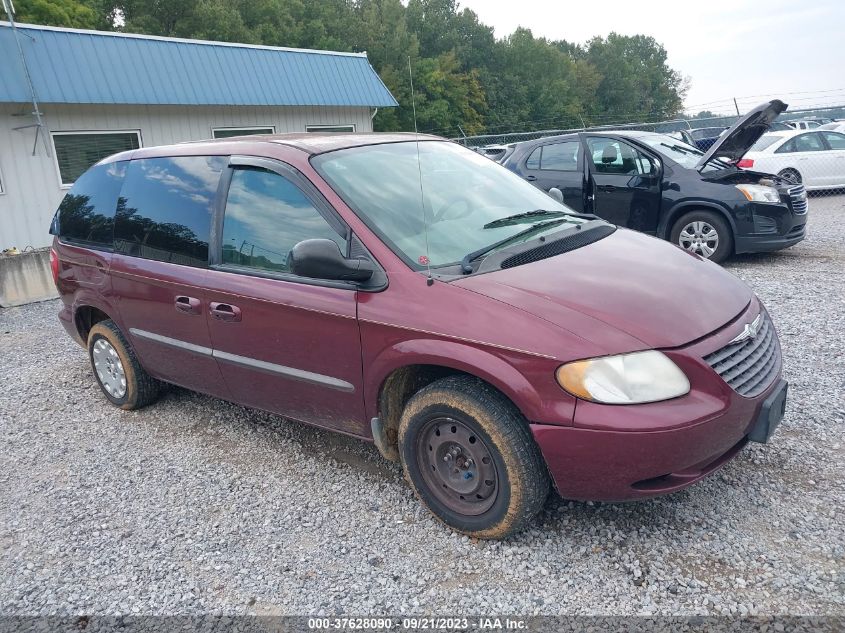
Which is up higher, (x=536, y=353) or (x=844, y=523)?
(x=536, y=353)

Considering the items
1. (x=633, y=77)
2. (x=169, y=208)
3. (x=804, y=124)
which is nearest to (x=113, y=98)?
(x=169, y=208)

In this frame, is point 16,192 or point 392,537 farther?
point 16,192

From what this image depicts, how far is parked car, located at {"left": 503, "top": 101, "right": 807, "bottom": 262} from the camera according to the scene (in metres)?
7.46

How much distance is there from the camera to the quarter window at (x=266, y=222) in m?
3.23

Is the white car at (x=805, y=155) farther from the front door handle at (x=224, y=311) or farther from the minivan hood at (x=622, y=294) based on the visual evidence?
the front door handle at (x=224, y=311)

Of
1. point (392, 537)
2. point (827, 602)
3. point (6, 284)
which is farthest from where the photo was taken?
point (6, 284)

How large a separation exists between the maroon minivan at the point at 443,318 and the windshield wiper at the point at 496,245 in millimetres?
14

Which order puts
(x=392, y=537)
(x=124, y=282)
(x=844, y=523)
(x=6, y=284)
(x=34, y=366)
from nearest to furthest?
(x=844, y=523) < (x=392, y=537) < (x=124, y=282) < (x=34, y=366) < (x=6, y=284)

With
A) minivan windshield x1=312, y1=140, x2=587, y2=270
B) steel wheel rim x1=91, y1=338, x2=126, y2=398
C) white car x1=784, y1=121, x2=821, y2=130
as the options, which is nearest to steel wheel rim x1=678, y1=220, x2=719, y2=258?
minivan windshield x1=312, y1=140, x2=587, y2=270

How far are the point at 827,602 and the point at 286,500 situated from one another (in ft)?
8.04

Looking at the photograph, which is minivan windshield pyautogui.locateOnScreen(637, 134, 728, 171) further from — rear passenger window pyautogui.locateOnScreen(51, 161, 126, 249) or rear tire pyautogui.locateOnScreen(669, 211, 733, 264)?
rear passenger window pyautogui.locateOnScreen(51, 161, 126, 249)

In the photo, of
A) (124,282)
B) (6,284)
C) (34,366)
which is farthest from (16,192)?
(124,282)

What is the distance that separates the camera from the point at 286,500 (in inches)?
132

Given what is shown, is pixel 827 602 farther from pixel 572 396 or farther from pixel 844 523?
pixel 572 396
